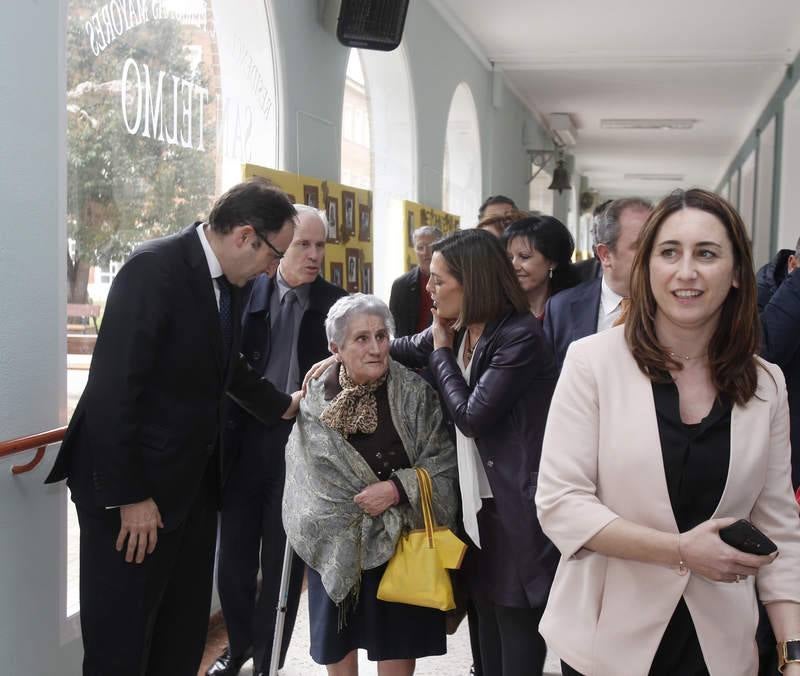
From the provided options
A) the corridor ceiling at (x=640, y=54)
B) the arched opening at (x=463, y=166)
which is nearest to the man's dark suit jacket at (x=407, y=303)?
the corridor ceiling at (x=640, y=54)

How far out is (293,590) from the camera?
3.68m

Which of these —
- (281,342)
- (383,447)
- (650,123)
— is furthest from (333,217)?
(650,123)

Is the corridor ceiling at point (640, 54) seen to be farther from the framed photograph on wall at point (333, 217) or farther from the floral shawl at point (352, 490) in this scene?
the floral shawl at point (352, 490)

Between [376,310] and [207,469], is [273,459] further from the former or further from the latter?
[376,310]

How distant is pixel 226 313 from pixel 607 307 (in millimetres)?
1228

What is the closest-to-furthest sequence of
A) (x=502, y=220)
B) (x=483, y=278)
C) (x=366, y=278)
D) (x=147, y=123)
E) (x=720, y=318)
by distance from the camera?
1. (x=720, y=318)
2. (x=483, y=278)
3. (x=147, y=123)
4. (x=502, y=220)
5. (x=366, y=278)

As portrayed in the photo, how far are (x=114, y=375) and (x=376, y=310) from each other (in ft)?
2.74

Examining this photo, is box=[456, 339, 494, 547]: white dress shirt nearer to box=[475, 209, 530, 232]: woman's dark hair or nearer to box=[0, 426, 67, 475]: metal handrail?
box=[0, 426, 67, 475]: metal handrail

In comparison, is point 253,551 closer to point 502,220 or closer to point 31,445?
point 31,445

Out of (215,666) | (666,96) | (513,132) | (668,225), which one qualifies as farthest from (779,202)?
(668,225)

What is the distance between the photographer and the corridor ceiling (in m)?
7.71

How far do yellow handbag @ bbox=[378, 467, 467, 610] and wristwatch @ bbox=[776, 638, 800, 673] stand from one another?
1.17 metres

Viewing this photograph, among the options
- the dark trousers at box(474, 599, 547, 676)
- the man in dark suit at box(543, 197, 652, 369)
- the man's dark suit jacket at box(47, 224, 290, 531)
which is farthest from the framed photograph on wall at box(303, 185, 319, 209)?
the dark trousers at box(474, 599, 547, 676)

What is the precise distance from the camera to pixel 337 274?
5449mm
